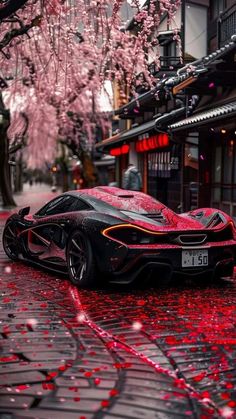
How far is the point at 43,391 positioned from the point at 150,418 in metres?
0.77

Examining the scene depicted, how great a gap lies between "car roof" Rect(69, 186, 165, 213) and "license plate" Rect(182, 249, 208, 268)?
0.81m

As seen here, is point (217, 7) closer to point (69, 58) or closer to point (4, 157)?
point (69, 58)

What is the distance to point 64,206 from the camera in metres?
8.15

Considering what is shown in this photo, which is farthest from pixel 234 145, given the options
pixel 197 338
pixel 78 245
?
pixel 197 338

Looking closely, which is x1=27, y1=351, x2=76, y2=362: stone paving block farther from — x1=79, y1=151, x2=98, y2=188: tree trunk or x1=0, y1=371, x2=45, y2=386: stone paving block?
x1=79, y1=151, x2=98, y2=188: tree trunk

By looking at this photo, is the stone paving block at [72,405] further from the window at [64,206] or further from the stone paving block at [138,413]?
the window at [64,206]

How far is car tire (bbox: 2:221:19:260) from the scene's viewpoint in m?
9.44

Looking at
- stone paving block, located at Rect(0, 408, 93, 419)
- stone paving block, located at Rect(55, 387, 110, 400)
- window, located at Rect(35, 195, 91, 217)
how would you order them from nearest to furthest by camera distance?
stone paving block, located at Rect(0, 408, 93, 419) < stone paving block, located at Rect(55, 387, 110, 400) < window, located at Rect(35, 195, 91, 217)

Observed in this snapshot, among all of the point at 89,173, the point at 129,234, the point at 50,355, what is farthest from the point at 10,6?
the point at 89,173

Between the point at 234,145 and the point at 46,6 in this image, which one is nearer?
the point at 46,6

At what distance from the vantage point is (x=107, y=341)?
4754mm

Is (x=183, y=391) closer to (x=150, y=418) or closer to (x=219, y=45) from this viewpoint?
(x=150, y=418)

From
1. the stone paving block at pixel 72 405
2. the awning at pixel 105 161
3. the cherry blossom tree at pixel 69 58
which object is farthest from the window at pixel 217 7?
the awning at pixel 105 161

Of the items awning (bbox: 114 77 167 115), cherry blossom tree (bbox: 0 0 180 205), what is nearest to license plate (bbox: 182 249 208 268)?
cherry blossom tree (bbox: 0 0 180 205)
